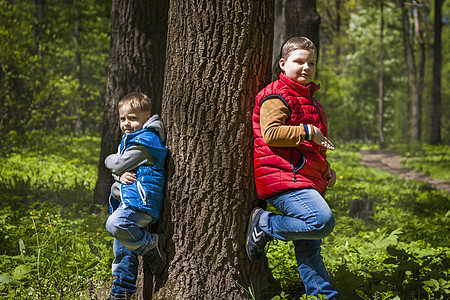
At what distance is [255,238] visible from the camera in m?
2.99

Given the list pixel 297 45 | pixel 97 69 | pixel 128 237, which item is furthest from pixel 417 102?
pixel 128 237

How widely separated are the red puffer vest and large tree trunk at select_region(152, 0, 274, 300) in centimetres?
16

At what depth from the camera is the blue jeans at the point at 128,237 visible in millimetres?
2936

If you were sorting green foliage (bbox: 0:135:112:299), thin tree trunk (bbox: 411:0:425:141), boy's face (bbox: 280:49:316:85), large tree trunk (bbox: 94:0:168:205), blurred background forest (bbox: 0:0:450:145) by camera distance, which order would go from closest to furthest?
boy's face (bbox: 280:49:316:85), green foliage (bbox: 0:135:112:299), large tree trunk (bbox: 94:0:168:205), blurred background forest (bbox: 0:0:450:145), thin tree trunk (bbox: 411:0:425:141)

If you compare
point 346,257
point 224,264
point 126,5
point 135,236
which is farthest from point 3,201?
point 346,257

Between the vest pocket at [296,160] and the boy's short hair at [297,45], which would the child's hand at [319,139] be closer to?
the vest pocket at [296,160]

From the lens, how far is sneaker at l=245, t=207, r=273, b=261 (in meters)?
2.98

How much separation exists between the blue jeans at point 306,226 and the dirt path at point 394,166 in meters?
8.03

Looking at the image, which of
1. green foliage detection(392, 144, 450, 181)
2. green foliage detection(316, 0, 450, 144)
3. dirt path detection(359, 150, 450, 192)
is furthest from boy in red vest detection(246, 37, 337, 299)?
green foliage detection(316, 0, 450, 144)

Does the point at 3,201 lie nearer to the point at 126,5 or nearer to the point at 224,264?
the point at 126,5

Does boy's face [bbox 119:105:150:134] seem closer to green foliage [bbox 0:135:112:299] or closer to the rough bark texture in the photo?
green foliage [bbox 0:135:112:299]

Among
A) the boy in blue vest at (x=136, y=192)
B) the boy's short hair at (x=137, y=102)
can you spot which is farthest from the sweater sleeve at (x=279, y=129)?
the boy's short hair at (x=137, y=102)

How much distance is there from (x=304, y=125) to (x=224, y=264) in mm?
1148

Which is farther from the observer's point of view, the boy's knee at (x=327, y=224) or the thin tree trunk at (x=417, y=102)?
the thin tree trunk at (x=417, y=102)
